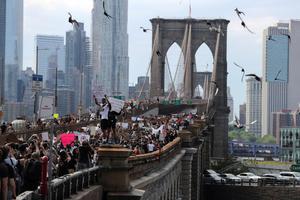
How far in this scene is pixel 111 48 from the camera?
14600 cm

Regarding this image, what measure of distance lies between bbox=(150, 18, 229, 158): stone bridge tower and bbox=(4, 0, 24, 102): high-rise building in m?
23.7

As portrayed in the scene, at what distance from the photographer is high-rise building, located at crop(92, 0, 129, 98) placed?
415 feet

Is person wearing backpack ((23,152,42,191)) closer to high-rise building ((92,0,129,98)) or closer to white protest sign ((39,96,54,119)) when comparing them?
white protest sign ((39,96,54,119))

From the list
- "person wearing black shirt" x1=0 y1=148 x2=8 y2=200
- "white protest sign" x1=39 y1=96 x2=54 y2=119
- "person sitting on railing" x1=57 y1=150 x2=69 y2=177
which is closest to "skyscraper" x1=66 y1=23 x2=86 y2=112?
"person sitting on railing" x1=57 y1=150 x2=69 y2=177

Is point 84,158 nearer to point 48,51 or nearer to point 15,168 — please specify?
point 15,168

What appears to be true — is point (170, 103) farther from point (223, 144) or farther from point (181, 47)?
point (181, 47)

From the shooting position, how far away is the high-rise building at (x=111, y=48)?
127 metres

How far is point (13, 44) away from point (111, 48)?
129 ft

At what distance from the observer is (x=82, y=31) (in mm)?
111625

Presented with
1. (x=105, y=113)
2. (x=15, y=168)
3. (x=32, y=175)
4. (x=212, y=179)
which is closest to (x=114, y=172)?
(x=32, y=175)

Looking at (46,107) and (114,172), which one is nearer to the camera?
(46,107)

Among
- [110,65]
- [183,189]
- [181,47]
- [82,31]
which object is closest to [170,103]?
[82,31]

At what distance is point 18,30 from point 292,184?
54779 millimetres

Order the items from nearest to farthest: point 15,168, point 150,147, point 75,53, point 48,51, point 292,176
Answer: point 15,168 → point 150,147 → point 292,176 → point 48,51 → point 75,53
